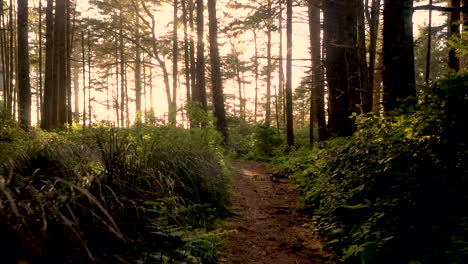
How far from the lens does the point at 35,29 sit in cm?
2589

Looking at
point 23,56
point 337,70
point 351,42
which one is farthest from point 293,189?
point 23,56

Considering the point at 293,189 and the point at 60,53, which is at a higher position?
the point at 60,53

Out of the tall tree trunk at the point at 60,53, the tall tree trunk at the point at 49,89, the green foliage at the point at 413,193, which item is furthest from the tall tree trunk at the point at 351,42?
the tall tree trunk at the point at 60,53

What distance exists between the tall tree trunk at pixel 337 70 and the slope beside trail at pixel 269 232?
7.73 feet

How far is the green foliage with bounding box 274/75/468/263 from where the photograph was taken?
2.62 meters

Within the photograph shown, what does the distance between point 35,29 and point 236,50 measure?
59.2ft

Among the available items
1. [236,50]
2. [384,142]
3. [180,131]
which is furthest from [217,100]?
[236,50]

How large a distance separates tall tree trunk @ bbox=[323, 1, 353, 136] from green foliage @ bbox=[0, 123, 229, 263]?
391cm

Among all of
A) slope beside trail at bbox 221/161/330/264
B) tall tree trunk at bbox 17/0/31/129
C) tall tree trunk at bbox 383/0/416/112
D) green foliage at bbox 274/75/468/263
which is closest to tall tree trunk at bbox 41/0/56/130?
tall tree trunk at bbox 17/0/31/129

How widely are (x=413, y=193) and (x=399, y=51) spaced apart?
2932 mm

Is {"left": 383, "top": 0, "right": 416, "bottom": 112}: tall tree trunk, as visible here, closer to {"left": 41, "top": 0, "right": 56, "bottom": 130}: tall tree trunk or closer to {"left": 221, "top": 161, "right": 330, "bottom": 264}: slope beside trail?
{"left": 221, "top": 161, "right": 330, "bottom": 264}: slope beside trail

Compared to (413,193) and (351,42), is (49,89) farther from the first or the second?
(413,193)

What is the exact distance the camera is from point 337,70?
8297 mm

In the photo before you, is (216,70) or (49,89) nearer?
(49,89)
